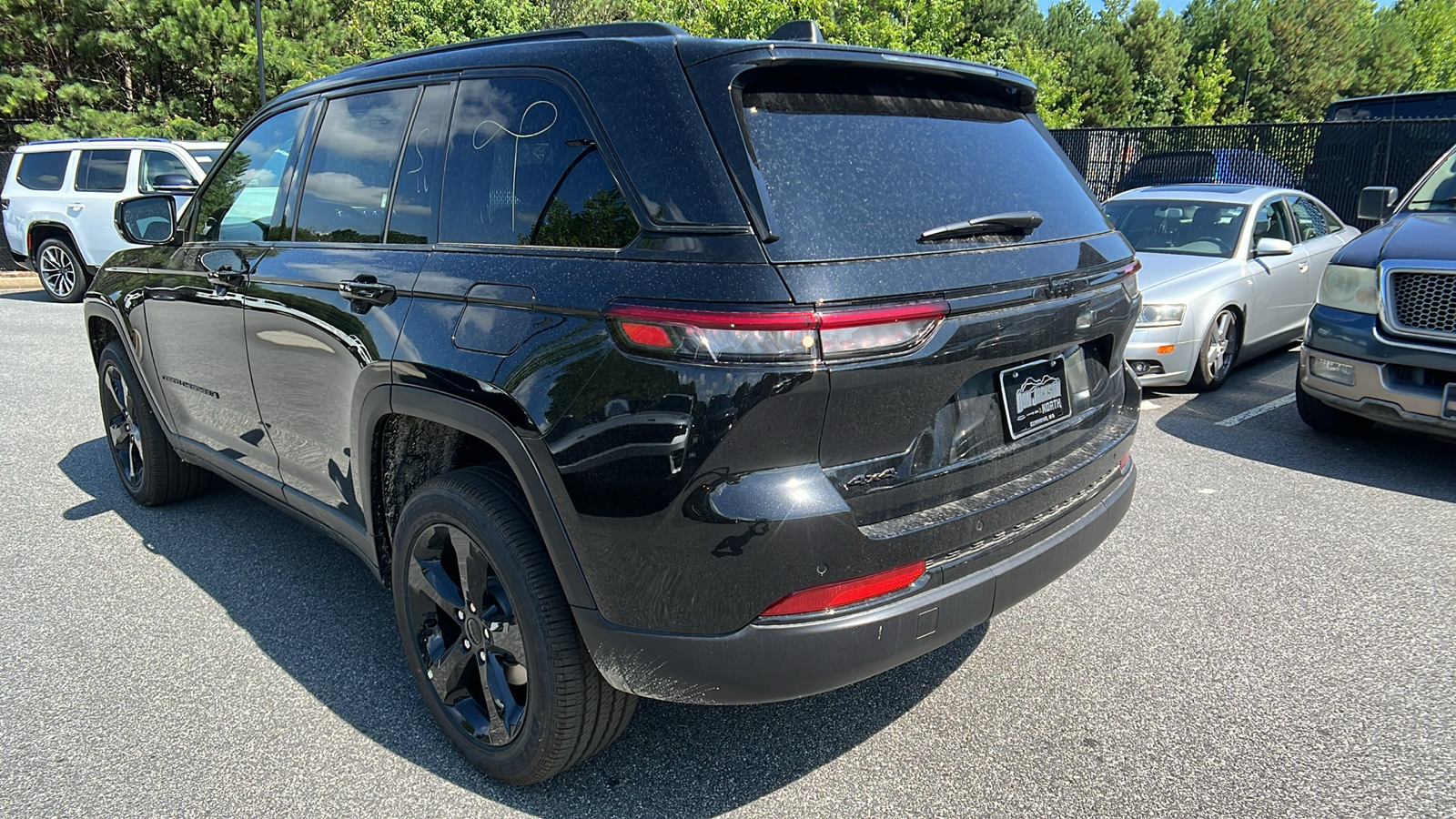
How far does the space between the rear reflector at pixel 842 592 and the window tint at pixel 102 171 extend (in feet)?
45.7

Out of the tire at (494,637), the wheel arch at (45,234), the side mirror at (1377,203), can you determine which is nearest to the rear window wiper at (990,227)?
the tire at (494,637)

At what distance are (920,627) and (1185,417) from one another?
5121mm

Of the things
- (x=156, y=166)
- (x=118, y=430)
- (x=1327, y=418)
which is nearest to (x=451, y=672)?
(x=118, y=430)

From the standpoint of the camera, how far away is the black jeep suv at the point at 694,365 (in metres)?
2.02

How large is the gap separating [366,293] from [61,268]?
13292 mm

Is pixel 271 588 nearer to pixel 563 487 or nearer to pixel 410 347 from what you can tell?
pixel 410 347

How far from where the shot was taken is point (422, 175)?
2.81 m

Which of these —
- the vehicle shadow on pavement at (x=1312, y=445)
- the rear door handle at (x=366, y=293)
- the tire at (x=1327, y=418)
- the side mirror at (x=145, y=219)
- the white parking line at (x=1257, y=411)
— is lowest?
the white parking line at (x=1257, y=411)

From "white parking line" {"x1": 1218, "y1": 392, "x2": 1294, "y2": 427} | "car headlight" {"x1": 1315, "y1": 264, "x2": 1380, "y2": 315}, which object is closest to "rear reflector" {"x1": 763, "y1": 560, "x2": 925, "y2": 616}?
"car headlight" {"x1": 1315, "y1": 264, "x2": 1380, "y2": 315}

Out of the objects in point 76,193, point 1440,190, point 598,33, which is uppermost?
point 598,33

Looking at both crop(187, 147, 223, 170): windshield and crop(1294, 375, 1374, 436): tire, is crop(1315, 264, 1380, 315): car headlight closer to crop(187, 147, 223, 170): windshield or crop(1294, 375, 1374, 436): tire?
crop(1294, 375, 1374, 436): tire

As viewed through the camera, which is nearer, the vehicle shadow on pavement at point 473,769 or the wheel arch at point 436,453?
the wheel arch at point 436,453

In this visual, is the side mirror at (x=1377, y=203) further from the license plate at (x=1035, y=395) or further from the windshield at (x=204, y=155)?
the windshield at (x=204, y=155)

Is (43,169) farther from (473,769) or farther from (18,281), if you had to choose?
(473,769)
